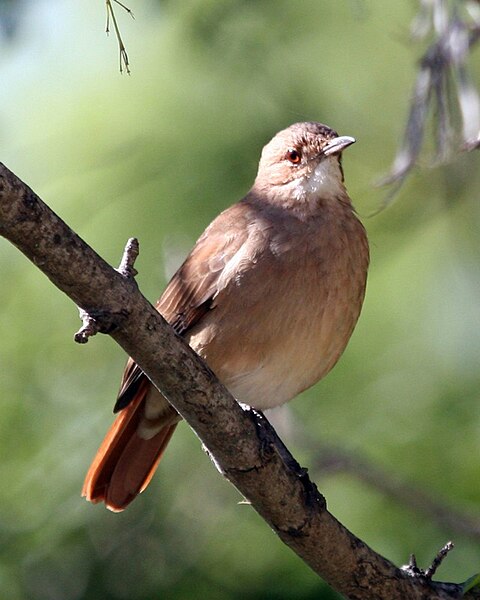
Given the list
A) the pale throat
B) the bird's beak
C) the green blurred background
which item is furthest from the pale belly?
the green blurred background

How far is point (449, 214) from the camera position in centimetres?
756

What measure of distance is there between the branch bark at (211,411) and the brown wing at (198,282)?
748 millimetres

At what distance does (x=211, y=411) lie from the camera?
390 centimetres

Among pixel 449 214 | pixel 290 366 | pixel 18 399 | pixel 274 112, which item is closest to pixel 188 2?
pixel 274 112

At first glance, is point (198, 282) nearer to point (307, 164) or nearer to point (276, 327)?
point (276, 327)

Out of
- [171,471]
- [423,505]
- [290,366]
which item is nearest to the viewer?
[290,366]

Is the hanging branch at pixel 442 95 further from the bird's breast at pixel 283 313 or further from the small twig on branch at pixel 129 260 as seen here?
the small twig on branch at pixel 129 260

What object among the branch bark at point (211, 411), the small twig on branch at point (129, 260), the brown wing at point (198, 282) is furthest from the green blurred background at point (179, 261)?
the small twig on branch at point (129, 260)

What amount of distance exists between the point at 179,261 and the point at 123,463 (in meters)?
1.13

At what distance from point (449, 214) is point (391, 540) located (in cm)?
228

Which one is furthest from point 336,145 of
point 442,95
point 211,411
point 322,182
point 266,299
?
point 211,411

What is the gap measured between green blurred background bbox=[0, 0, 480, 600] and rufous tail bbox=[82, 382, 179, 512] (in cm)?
97

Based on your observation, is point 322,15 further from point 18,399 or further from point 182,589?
point 182,589

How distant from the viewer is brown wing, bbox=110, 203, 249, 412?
4863 mm
